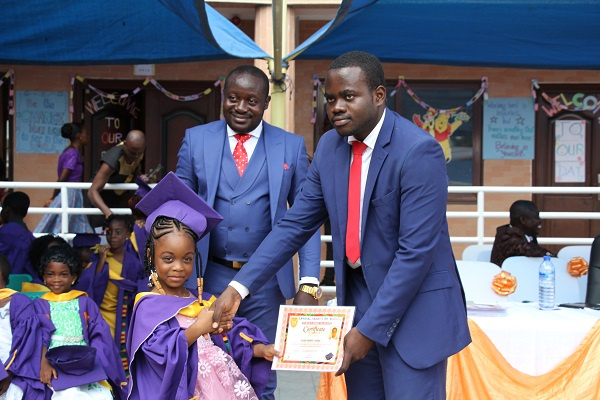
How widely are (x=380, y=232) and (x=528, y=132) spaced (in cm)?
775

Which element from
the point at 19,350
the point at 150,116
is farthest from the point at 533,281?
the point at 150,116

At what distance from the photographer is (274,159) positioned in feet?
13.3

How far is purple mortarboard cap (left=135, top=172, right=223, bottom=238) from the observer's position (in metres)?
3.45

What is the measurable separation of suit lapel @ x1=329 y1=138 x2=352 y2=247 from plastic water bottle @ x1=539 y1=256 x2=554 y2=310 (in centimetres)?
246

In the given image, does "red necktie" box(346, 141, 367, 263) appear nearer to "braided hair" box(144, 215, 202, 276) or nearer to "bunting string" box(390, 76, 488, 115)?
"braided hair" box(144, 215, 202, 276)

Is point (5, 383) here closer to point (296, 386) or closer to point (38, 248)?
point (38, 248)

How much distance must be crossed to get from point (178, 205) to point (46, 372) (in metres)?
1.71

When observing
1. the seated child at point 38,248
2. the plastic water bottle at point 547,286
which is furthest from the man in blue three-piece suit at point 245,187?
the seated child at point 38,248

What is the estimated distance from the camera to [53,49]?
6695 millimetres

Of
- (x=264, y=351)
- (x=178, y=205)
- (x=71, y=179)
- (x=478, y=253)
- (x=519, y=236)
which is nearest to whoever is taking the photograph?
(x=264, y=351)

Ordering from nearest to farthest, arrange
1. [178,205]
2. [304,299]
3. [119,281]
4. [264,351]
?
[264,351], [178,205], [304,299], [119,281]

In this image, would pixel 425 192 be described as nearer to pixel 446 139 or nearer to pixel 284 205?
pixel 284 205

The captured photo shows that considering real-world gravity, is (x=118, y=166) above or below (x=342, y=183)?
above

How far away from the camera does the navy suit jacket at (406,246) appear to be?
9.74ft
